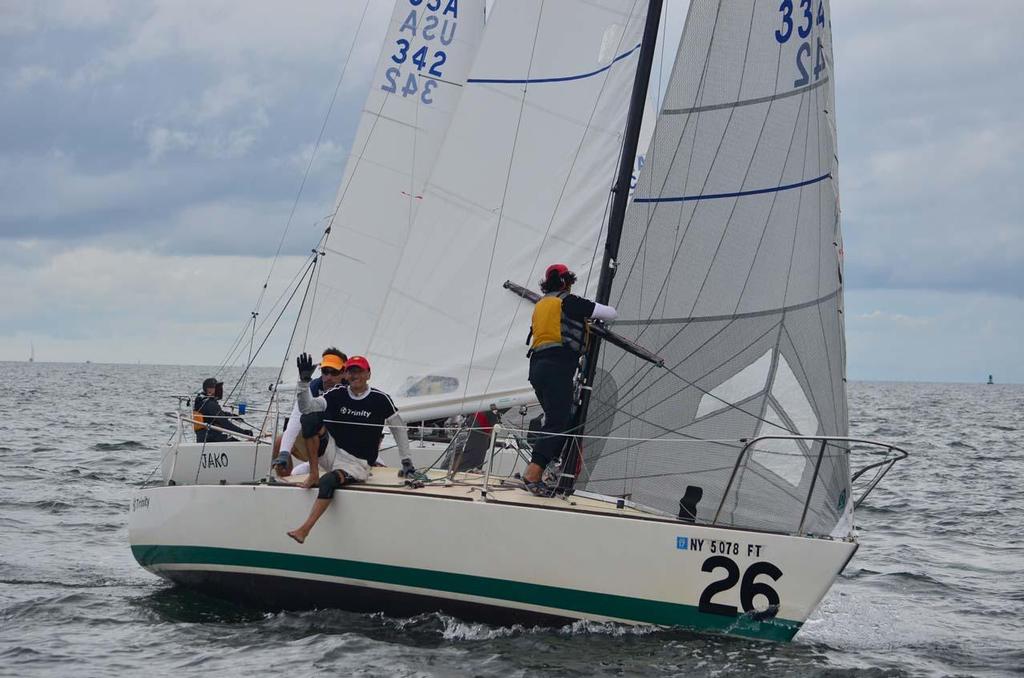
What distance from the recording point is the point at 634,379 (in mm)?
8977

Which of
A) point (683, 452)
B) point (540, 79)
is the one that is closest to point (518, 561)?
point (683, 452)

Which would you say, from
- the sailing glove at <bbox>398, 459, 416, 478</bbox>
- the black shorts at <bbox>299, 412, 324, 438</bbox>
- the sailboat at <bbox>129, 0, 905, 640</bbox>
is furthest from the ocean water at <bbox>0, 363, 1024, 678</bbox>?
the black shorts at <bbox>299, 412, 324, 438</bbox>

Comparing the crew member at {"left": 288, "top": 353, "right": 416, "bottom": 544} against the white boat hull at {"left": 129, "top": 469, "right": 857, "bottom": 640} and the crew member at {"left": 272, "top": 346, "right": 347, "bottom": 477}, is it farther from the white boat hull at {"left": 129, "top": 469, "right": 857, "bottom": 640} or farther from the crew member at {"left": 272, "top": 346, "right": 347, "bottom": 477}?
the white boat hull at {"left": 129, "top": 469, "right": 857, "bottom": 640}

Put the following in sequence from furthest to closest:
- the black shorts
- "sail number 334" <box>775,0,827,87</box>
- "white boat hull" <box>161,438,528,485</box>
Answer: "white boat hull" <box>161,438,528,485</box> < "sail number 334" <box>775,0,827,87</box> < the black shorts

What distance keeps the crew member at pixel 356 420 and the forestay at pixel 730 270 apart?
1468 mm

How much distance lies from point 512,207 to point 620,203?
2582 mm

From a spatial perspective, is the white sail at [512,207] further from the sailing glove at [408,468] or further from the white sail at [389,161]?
the white sail at [389,161]

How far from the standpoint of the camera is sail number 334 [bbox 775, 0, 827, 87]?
9055 millimetres

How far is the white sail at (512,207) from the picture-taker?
1156 cm

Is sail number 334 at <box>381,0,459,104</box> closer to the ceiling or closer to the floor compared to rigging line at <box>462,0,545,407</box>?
closer to the ceiling

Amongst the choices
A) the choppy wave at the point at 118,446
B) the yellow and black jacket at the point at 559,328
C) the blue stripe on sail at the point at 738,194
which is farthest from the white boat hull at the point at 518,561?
the choppy wave at the point at 118,446

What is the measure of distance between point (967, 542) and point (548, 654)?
24.6ft

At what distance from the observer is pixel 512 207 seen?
11.7 meters

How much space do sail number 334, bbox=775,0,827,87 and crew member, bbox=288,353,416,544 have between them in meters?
3.76
